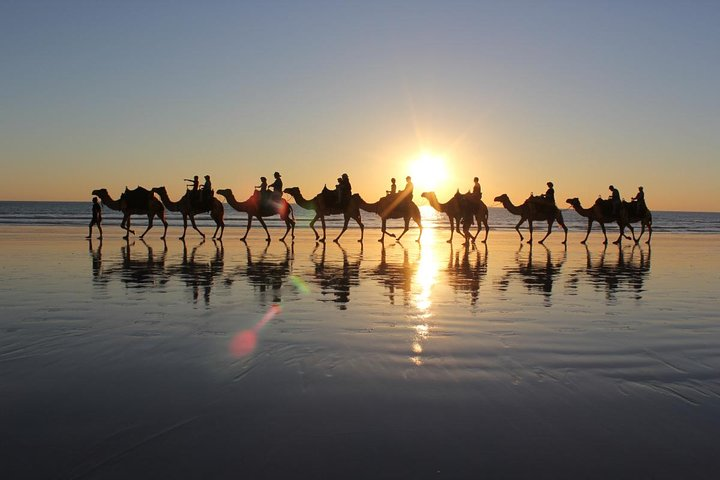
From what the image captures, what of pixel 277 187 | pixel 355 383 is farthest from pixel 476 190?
pixel 355 383

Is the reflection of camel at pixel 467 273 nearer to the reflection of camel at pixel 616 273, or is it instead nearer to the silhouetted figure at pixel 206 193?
the reflection of camel at pixel 616 273

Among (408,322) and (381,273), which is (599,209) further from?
(408,322)

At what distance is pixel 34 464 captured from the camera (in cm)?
323

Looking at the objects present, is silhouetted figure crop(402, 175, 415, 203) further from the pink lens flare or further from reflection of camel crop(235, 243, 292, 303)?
the pink lens flare

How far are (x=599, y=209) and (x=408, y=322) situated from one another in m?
23.2

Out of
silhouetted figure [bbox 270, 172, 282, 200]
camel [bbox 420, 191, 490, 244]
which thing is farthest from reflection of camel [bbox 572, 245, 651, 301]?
silhouetted figure [bbox 270, 172, 282, 200]

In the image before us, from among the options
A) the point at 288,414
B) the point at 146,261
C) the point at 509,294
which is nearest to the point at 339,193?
the point at 146,261

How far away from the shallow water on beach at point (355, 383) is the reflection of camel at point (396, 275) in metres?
0.28

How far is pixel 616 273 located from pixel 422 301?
7.13 metres

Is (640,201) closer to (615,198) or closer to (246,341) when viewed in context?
(615,198)

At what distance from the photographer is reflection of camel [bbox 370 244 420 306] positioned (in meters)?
10.6

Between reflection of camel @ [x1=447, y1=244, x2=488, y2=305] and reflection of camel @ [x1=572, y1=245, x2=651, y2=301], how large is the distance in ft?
6.41

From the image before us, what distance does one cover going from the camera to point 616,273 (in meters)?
14.6

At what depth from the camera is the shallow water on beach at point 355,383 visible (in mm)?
3350
